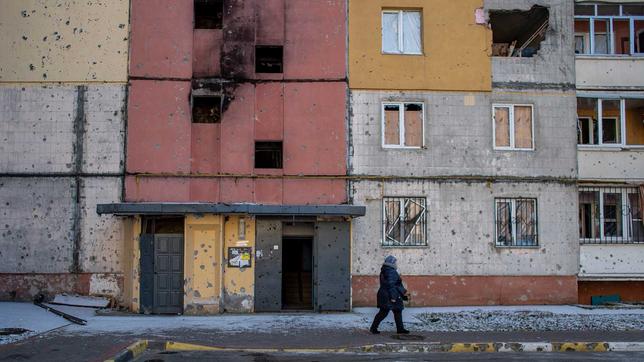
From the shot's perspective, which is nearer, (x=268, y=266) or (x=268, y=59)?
(x=268, y=266)

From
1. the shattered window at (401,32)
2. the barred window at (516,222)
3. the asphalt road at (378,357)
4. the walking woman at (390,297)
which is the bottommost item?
the asphalt road at (378,357)

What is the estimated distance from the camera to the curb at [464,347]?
12766 mm

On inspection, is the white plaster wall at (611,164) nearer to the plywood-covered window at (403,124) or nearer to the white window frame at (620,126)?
the white window frame at (620,126)

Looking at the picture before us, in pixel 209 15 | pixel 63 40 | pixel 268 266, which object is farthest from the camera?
pixel 209 15

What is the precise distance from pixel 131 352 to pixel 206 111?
32.4 feet

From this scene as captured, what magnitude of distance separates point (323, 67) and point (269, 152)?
305cm

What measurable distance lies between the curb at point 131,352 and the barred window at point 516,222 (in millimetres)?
11677

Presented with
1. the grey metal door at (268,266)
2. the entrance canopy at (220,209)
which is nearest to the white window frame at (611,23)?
the entrance canopy at (220,209)

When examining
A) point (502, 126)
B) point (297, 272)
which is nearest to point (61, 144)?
point (297, 272)

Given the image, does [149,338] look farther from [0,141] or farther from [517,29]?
[517,29]

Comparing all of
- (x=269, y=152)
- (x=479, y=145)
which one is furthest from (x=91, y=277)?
(x=479, y=145)

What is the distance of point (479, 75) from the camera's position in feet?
66.9

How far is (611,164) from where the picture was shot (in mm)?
20734

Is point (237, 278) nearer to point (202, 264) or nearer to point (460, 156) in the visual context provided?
point (202, 264)
